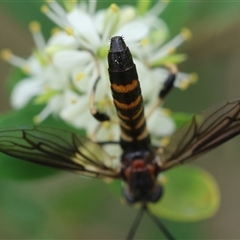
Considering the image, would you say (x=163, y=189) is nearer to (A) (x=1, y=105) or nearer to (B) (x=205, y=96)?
(B) (x=205, y=96)

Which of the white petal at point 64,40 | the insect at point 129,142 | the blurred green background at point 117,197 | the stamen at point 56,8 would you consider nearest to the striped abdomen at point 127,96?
the insect at point 129,142

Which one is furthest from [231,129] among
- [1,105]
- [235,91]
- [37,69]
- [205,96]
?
[1,105]

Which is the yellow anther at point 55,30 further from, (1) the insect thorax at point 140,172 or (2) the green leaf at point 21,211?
(2) the green leaf at point 21,211

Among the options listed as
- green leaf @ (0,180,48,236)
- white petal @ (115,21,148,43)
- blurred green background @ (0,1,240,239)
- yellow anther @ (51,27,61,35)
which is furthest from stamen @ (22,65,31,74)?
green leaf @ (0,180,48,236)

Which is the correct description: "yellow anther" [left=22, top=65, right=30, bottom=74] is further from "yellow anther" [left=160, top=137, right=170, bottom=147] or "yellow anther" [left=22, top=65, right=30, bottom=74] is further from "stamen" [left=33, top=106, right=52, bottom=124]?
"yellow anther" [left=160, top=137, right=170, bottom=147]

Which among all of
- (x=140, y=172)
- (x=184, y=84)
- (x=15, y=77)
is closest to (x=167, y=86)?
(x=184, y=84)

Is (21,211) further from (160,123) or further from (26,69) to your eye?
(160,123)
